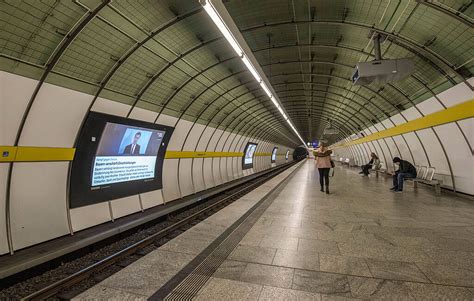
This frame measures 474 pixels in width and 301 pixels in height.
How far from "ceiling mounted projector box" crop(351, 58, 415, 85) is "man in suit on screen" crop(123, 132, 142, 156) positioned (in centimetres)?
699

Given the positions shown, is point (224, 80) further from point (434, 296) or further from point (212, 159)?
point (434, 296)

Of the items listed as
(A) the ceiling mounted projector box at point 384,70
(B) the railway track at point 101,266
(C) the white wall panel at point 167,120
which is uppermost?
(A) the ceiling mounted projector box at point 384,70

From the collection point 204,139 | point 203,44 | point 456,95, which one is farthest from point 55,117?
point 456,95

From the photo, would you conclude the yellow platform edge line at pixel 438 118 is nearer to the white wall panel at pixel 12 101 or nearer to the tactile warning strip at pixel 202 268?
the tactile warning strip at pixel 202 268

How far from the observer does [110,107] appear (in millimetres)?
6191

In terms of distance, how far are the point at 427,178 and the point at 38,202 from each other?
13.7 metres

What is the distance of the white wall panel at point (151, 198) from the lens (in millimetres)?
8016

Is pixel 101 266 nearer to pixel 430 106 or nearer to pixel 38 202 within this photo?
pixel 38 202

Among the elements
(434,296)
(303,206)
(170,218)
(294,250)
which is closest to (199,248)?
(294,250)

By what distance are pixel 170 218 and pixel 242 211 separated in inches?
121

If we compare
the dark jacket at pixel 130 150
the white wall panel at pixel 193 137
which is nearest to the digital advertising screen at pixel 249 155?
the white wall panel at pixel 193 137

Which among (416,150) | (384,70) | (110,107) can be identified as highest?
(384,70)

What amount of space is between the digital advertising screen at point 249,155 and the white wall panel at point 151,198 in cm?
1177

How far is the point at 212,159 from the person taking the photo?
46.1ft
